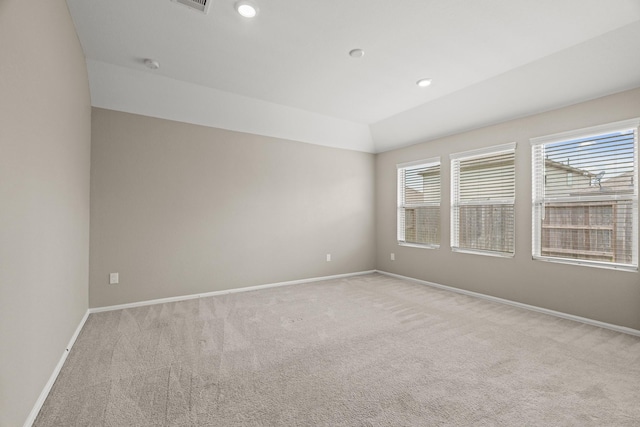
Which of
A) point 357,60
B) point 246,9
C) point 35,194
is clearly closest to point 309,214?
point 357,60

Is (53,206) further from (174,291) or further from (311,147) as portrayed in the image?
(311,147)

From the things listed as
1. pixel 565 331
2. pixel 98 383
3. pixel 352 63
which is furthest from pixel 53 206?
pixel 565 331

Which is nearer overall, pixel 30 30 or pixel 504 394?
pixel 30 30

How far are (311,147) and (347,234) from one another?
5.64 ft

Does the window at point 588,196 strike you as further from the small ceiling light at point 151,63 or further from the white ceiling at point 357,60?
the small ceiling light at point 151,63

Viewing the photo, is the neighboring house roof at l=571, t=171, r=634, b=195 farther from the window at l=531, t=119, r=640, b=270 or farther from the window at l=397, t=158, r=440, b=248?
the window at l=397, t=158, r=440, b=248

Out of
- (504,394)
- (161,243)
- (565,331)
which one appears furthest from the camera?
(161,243)

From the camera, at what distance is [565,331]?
9.27 feet

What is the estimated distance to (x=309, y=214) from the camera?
16.0ft

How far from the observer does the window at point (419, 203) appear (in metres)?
4.69

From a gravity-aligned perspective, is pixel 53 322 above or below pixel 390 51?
below

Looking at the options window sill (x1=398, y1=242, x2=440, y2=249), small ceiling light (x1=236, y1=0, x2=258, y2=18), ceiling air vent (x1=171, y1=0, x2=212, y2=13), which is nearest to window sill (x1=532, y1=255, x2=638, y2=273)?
window sill (x1=398, y1=242, x2=440, y2=249)

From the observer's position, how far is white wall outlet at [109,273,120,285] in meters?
3.36

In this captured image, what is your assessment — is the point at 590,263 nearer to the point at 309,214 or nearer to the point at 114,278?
the point at 309,214
